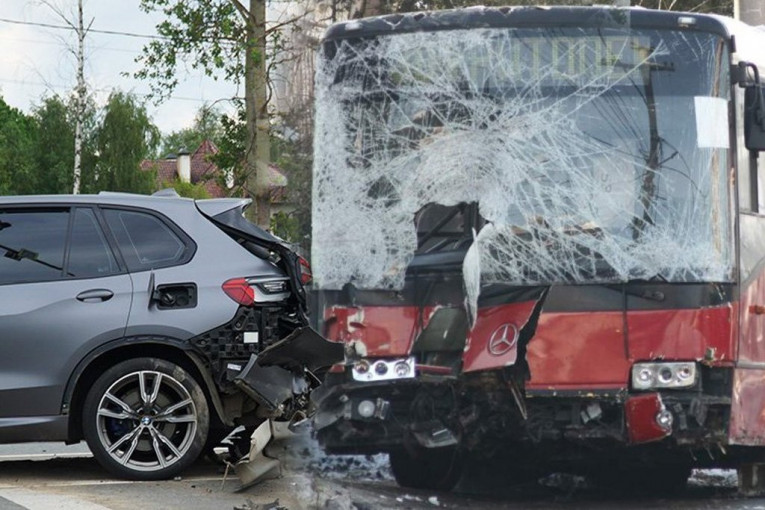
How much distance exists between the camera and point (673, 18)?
3828mm

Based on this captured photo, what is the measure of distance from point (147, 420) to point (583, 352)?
515cm

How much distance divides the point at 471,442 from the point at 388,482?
26cm

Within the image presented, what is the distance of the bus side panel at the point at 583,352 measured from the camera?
3.70 meters

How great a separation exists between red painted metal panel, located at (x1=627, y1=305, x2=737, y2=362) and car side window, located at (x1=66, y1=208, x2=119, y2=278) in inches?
216

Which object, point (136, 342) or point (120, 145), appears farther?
point (120, 145)

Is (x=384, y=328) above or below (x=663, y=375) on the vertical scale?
above

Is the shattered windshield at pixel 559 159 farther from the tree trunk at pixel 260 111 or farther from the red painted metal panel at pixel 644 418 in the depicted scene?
the tree trunk at pixel 260 111

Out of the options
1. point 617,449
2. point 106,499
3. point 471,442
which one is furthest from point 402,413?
point 106,499

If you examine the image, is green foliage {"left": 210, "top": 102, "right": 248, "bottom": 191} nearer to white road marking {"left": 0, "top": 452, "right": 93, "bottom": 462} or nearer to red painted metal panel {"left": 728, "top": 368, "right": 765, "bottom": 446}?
white road marking {"left": 0, "top": 452, "right": 93, "bottom": 462}

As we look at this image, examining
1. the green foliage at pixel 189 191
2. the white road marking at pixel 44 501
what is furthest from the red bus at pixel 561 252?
the green foliage at pixel 189 191

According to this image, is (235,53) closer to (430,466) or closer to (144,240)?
(144,240)

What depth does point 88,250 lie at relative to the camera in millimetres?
8773

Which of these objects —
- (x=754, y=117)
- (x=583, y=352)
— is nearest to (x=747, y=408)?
(x=583, y=352)

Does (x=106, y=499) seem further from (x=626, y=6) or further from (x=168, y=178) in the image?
(x=168, y=178)
